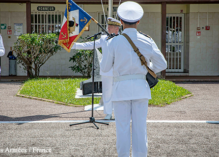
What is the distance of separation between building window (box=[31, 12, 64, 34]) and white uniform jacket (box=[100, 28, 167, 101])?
1203 centimetres

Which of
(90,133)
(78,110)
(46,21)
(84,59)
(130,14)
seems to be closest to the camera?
(130,14)

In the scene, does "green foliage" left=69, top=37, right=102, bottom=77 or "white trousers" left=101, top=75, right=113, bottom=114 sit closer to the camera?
"white trousers" left=101, top=75, right=113, bottom=114

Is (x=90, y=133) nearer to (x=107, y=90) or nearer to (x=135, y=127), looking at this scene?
(x=107, y=90)

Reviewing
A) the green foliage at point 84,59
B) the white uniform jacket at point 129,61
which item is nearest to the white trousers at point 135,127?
the white uniform jacket at point 129,61

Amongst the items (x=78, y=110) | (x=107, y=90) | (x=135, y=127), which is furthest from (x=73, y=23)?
(x=135, y=127)

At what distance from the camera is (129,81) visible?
11.3 ft

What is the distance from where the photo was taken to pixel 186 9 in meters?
15.4

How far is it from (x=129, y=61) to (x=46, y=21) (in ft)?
40.6

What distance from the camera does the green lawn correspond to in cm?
852

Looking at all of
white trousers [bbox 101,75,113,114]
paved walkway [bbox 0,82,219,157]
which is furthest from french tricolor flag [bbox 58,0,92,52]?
paved walkway [bbox 0,82,219,157]

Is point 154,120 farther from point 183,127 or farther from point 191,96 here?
point 191,96

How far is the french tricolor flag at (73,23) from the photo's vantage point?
6.34m

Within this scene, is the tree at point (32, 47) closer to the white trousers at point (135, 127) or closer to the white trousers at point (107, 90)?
the white trousers at point (107, 90)

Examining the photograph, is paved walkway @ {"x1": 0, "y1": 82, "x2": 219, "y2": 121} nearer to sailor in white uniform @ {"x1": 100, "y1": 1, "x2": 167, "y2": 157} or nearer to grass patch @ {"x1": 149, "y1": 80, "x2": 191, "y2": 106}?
grass patch @ {"x1": 149, "y1": 80, "x2": 191, "y2": 106}
